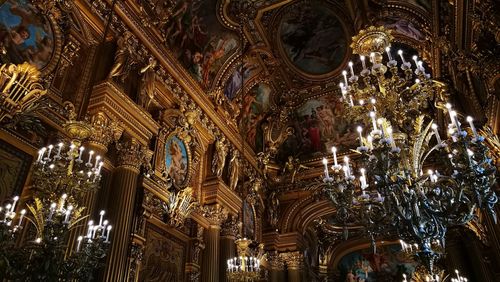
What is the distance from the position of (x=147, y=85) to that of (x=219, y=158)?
3.09m

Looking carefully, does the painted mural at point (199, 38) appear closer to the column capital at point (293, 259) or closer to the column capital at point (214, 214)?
the column capital at point (214, 214)

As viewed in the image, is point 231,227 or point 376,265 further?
point 376,265

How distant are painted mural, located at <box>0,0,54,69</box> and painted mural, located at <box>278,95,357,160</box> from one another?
9.11m

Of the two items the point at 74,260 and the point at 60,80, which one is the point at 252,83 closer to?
the point at 60,80

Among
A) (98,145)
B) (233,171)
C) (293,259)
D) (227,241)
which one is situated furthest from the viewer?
(293,259)

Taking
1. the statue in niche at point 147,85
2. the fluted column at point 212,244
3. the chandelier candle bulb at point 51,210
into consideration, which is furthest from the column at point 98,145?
the fluted column at point 212,244

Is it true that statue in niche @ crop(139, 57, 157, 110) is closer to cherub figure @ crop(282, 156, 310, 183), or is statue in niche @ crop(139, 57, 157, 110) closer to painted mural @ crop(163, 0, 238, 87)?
painted mural @ crop(163, 0, 238, 87)

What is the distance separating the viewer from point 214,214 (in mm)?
8883

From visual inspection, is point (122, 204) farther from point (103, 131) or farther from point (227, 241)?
point (227, 241)

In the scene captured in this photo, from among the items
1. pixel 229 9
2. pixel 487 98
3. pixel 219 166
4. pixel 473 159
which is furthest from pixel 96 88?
pixel 487 98

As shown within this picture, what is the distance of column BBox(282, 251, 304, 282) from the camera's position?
11.8 m

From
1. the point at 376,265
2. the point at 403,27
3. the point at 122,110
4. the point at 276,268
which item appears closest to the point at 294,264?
the point at 276,268

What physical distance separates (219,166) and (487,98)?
6.05 meters

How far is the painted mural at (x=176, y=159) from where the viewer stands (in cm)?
800
